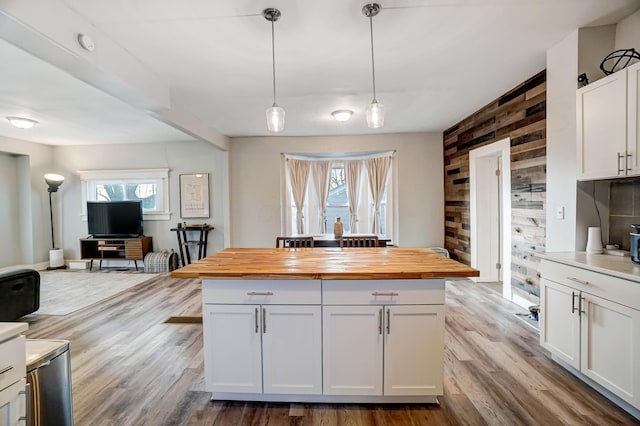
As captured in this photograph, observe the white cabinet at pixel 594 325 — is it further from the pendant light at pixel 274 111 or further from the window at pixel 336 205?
the window at pixel 336 205

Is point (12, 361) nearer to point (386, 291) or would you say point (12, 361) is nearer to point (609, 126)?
point (386, 291)

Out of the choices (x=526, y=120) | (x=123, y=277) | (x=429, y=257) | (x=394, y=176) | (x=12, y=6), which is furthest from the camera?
(x=394, y=176)

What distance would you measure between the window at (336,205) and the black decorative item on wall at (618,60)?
3.62 m

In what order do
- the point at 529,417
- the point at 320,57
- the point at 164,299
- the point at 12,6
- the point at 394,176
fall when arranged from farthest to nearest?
the point at 394,176
the point at 164,299
the point at 320,57
the point at 529,417
the point at 12,6

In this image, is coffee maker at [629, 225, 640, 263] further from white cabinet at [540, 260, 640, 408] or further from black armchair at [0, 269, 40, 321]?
black armchair at [0, 269, 40, 321]

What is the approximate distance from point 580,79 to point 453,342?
→ 2.49m

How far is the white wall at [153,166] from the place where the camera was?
19.9ft

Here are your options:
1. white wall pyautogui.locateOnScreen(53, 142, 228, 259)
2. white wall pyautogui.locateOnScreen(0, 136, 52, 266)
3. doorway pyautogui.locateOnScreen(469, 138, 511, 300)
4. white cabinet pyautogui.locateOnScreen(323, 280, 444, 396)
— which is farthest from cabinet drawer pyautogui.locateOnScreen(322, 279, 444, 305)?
white wall pyautogui.locateOnScreen(0, 136, 52, 266)

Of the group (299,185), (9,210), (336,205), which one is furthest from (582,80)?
(9,210)

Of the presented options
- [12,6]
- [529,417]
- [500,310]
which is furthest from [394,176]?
[12,6]

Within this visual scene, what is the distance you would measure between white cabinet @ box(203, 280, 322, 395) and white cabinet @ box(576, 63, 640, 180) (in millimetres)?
2251

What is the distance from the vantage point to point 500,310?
339cm

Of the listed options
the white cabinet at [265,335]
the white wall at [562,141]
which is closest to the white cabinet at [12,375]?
the white cabinet at [265,335]

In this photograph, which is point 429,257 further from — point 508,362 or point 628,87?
point 628,87
